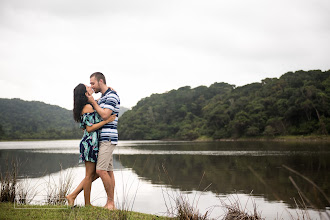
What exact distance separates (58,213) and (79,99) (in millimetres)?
1586

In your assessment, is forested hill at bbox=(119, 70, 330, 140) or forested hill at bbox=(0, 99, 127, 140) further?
forested hill at bbox=(0, 99, 127, 140)

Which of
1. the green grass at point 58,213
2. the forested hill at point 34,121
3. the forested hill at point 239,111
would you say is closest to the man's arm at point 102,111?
the green grass at point 58,213

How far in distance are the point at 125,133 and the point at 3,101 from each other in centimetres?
6138

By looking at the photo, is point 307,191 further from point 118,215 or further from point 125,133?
point 125,133

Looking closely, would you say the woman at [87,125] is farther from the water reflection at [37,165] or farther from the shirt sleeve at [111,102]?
the water reflection at [37,165]

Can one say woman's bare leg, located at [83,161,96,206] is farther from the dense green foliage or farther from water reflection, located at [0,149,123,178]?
the dense green foliage

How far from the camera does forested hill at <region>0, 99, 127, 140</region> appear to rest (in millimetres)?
101637

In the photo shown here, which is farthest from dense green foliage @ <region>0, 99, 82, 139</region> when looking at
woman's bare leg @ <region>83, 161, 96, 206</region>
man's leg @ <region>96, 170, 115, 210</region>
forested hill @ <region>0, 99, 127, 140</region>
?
man's leg @ <region>96, 170, 115, 210</region>

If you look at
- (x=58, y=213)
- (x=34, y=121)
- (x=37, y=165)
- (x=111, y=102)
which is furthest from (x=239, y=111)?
(x=34, y=121)

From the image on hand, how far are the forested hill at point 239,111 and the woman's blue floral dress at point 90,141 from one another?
3.10 m

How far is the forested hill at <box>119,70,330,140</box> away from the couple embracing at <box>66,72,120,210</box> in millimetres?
2949

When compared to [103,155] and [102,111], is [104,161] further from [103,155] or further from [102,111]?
[102,111]

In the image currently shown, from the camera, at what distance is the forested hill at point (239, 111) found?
51.5 metres

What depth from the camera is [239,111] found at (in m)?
71.5
